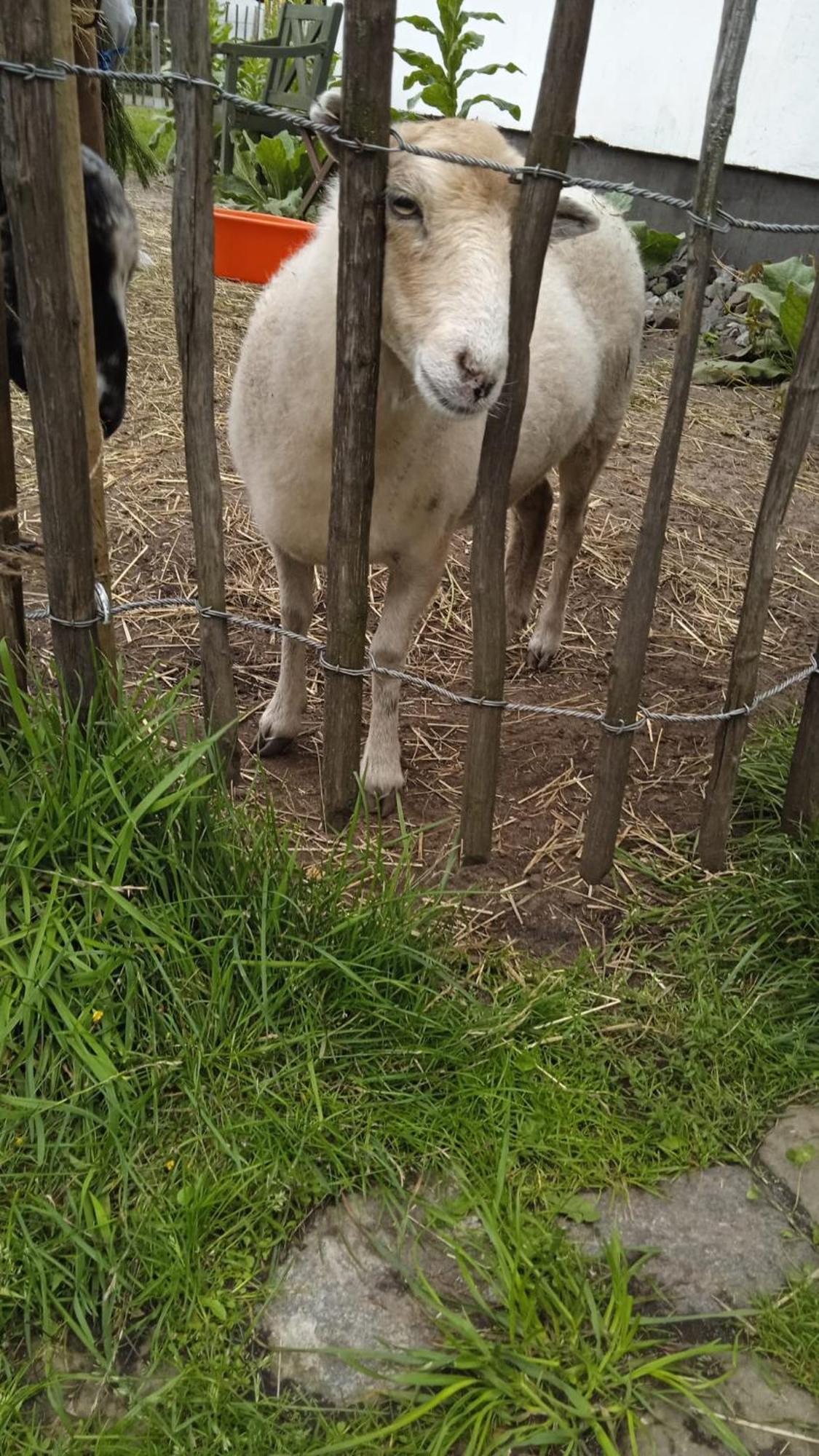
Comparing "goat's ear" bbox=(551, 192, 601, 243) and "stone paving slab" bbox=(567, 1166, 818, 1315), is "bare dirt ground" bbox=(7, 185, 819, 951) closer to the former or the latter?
"stone paving slab" bbox=(567, 1166, 818, 1315)

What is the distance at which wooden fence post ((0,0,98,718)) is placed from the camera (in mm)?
1967

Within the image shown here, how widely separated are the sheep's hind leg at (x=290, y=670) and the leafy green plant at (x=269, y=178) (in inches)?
271

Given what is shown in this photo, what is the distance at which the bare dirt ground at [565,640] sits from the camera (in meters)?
2.98

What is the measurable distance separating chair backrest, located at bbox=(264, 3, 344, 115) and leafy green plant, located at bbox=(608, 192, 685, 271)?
299cm

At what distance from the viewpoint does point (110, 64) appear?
3.24m

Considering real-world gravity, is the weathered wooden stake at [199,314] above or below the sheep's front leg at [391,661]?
above

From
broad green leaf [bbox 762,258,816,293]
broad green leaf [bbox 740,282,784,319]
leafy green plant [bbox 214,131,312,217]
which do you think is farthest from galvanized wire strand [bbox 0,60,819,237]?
leafy green plant [bbox 214,131,312,217]

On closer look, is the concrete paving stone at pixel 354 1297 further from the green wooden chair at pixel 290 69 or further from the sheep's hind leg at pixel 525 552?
the green wooden chair at pixel 290 69

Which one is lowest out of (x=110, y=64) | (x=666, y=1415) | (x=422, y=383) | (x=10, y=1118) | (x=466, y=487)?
(x=666, y=1415)

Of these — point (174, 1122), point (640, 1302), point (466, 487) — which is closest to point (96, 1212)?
point (174, 1122)

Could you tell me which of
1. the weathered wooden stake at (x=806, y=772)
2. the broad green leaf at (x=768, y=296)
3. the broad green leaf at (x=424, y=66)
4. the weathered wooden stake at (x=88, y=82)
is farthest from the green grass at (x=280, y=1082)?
the broad green leaf at (x=424, y=66)

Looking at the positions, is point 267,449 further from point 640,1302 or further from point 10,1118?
point 640,1302

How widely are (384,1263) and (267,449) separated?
6.17 ft

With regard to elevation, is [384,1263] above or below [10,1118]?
below
